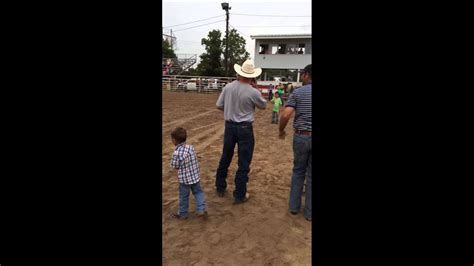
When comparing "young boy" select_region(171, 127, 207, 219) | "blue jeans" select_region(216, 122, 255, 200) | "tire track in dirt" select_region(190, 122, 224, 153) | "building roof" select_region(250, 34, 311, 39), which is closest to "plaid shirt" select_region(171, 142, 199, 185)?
"young boy" select_region(171, 127, 207, 219)

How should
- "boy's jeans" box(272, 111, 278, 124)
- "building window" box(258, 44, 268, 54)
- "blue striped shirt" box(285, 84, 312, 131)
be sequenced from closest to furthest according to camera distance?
1. "blue striped shirt" box(285, 84, 312, 131)
2. "boy's jeans" box(272, 111, 278, 124)
3. "building window" box(258, 44, 268, 54)

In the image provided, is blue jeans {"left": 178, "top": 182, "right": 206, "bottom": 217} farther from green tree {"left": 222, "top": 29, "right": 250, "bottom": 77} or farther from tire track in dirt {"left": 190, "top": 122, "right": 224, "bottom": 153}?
green tree {"left": 222, "top": 29, "right": 250, "bottom": 77}

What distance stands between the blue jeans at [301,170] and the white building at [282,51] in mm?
24920

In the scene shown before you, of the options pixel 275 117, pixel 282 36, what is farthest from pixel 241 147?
pixel 282 36

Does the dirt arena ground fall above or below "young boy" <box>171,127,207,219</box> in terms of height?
below

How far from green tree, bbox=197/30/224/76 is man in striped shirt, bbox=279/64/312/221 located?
33.8m

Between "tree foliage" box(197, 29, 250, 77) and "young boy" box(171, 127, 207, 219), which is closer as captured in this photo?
"young boy" box(171, 127, 207, 219)

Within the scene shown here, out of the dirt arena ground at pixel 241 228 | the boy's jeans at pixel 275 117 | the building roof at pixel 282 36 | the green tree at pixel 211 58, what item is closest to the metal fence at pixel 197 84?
the building roof at pixel 282 36

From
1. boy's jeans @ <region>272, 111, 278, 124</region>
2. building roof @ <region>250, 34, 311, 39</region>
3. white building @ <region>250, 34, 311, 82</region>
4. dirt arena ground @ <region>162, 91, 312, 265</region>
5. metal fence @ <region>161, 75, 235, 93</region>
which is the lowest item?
dirt arena ground @ <region>162, 91, 312, 265</region>

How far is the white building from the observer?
27.8 meters

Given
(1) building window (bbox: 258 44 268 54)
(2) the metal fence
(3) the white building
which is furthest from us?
(1) building window (bbox: 258 44 268 54)

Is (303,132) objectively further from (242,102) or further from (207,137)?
(207,137)

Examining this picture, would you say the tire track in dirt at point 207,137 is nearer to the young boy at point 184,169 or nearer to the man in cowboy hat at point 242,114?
the man in cowboy hat at point 242,114
